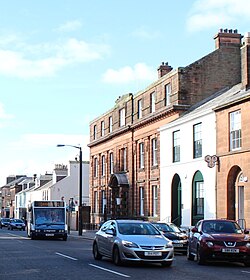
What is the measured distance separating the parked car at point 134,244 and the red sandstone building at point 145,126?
23.3m

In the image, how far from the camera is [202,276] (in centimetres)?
1595

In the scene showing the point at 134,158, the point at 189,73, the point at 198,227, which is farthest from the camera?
the point at 134,158

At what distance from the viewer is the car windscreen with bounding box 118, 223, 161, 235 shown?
1905 cm

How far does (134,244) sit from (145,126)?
99.9 ft

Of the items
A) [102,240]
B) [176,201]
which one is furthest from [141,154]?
[102,240]

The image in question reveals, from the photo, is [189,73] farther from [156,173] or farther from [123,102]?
[123,102]

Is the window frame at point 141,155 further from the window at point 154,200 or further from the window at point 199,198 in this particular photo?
the window at point 199,198

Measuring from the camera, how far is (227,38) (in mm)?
44656

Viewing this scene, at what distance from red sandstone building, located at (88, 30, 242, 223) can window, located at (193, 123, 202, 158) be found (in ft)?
14.8

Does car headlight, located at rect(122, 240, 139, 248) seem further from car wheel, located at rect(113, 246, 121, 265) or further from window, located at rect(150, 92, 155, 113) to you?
window, located at rect(150, 92, 155, 113)

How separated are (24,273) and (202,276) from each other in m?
4.73

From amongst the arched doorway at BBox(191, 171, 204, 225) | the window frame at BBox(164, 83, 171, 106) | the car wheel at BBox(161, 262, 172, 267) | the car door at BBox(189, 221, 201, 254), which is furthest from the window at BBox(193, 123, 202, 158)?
the car wheel at BBox(161, 262, 172, 267)

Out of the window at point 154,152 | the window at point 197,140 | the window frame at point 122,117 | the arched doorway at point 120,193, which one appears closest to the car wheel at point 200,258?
the window at point 197,140

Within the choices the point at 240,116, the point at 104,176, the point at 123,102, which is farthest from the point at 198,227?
the point at 104,176
